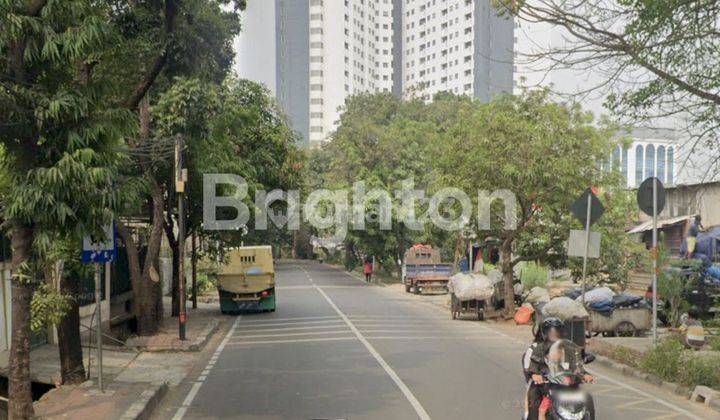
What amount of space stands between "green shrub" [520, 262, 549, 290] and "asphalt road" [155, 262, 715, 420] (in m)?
8.81

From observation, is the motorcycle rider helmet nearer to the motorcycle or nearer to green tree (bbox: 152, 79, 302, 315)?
the motorcycle

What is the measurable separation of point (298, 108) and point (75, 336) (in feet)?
355

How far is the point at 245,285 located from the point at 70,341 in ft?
49.7

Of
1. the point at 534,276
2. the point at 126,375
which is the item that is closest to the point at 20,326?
the point at 126,375

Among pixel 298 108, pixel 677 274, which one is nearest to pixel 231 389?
pixel 677 274

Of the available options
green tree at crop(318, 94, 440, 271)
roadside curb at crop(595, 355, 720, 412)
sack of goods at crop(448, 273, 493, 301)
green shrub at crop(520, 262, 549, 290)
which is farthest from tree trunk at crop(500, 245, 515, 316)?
green tree at crop(318, 94, 440, 271)

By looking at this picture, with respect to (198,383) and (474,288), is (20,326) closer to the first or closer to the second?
(198,383)

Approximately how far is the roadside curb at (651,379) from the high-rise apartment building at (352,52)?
330 feet

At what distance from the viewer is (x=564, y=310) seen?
14977mm

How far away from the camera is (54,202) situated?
8.14 meters

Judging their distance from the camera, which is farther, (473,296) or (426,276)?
(426,276)

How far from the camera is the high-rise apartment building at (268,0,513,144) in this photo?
12075 cm

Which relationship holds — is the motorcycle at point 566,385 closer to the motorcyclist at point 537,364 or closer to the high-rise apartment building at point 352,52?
the motorcyclist at point 537,364

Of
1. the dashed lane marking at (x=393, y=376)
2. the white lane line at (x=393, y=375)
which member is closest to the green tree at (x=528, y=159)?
the white lane line at (x=393, y=375)
